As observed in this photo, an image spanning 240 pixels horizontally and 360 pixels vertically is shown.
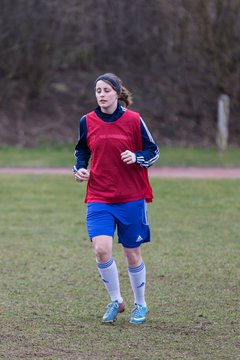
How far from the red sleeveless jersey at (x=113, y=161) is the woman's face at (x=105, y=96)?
12 centimetres

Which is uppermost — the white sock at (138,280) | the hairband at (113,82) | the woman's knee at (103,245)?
the hairband at (113,82)

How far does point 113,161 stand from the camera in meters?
6.24

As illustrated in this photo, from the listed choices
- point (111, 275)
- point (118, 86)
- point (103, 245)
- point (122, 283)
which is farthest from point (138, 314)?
point (118, 86)

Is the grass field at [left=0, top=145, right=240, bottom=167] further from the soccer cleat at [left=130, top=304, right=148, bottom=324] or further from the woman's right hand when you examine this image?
the woman's right hand

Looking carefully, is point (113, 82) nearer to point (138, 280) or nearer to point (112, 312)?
point (138, 280)

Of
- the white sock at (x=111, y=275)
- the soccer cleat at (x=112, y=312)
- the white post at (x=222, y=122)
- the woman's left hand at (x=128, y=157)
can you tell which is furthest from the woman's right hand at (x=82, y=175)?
the white post at (x=222, y=122)

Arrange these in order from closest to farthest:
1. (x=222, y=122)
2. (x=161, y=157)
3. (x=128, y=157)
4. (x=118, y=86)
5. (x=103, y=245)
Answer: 1. (x=128, y=157)
2. (x=103, y=245)
3. (x=118, y=86)
4. (x=161, y=157)
5. (x=222, y=122)

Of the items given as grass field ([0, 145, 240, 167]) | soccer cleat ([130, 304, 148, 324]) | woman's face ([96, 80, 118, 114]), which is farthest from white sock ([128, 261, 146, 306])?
grass field ([0, 145, 240, 167])

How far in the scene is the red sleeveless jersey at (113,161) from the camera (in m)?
6.23

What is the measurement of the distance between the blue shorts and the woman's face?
74cm

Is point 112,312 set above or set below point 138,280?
below

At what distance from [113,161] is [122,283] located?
2.11 m

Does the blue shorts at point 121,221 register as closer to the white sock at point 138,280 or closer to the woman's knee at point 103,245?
the woman's knee at point 103,245

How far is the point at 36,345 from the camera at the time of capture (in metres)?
5.63
